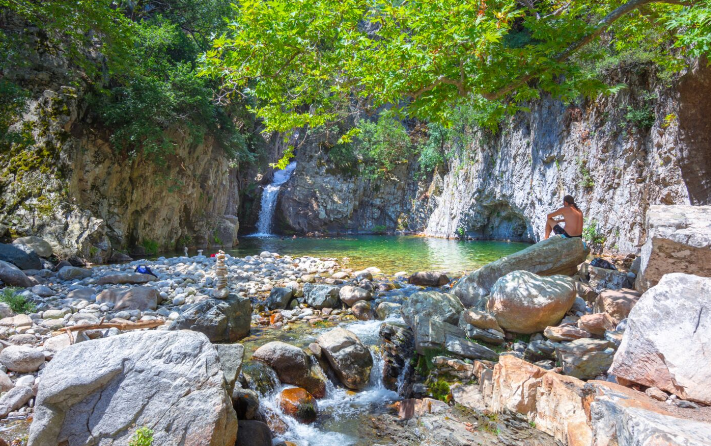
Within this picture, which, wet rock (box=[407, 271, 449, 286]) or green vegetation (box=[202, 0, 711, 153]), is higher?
green vegetation (box=[202, 0, 711, 153])

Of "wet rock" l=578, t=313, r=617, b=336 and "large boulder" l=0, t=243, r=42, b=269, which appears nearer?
"wet rock" l=578, t=313, r=617, b=336

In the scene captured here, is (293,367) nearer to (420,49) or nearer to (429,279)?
(420,49)

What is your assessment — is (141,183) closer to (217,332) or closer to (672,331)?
(217,332)

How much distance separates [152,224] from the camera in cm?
1456

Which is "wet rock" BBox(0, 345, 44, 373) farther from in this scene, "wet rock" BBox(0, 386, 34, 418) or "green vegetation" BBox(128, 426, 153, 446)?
"green vegetation" BBox(128, 426, 153, 446)

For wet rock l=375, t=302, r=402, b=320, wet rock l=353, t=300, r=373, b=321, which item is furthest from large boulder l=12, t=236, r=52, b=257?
wet rock l=375, t=302, r=402, b=320

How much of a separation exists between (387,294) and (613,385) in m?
5.54

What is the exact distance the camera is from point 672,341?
9.63 ft

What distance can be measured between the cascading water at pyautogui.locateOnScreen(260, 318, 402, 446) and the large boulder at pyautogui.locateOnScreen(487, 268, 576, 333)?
75.9 inches

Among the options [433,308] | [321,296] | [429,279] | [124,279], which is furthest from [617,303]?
[124,279]

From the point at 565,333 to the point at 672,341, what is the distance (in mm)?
1623

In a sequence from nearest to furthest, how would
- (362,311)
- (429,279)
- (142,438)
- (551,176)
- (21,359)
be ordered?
(142,438), (21,359), (362,311), (429,279), (551,176)

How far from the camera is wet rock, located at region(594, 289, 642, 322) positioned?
15.2 feet

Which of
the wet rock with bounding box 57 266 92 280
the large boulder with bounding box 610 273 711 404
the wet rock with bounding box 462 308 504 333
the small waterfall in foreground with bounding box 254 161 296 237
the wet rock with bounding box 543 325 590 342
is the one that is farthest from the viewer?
the small waterfall in foreground with bounding box 254 161 296 237
